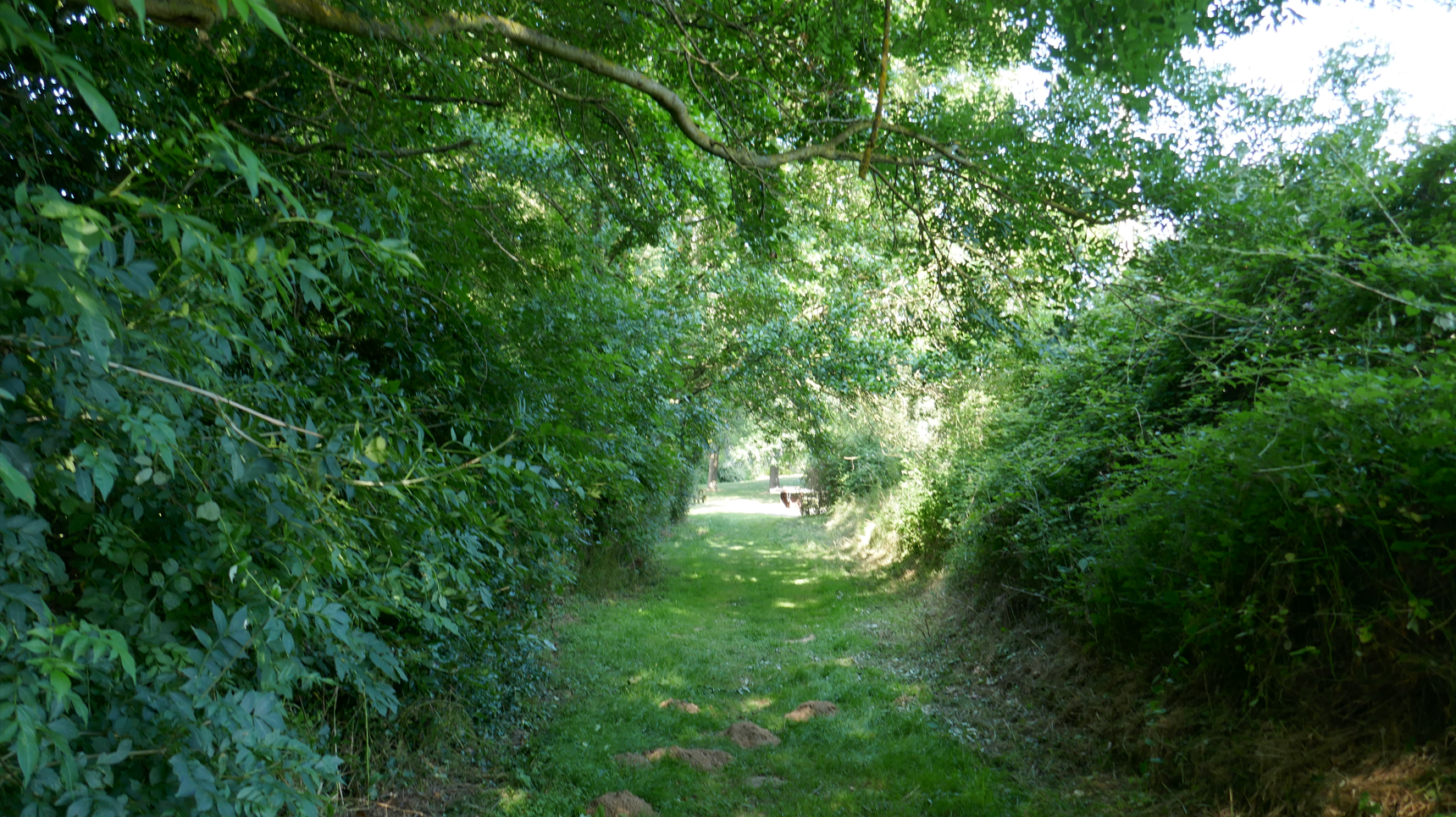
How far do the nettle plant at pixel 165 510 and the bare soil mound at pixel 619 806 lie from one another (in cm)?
230

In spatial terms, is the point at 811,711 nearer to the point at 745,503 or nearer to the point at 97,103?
the point at 97,103

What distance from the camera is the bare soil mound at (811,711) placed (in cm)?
661

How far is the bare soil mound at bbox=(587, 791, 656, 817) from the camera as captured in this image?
15.8ft

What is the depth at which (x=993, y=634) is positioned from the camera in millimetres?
7676

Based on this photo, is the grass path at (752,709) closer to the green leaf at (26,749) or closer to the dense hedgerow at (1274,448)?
the dense hedgerow at (1274,448)

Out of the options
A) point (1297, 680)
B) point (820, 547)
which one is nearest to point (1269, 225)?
point (1297, 680)

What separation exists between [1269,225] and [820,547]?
45.1 ft

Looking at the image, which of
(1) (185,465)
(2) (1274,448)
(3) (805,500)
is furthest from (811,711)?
(3) (805,500)

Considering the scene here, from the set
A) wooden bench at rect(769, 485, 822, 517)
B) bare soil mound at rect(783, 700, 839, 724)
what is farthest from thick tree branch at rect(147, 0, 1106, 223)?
wooden bench at rect(769, 485, 822, 517)

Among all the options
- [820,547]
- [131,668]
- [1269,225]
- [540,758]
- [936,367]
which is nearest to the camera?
[131,668]

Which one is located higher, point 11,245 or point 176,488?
point 11,245

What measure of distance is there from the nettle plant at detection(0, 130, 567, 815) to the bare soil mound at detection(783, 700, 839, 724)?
14.0 ft

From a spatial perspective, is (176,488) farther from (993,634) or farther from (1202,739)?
(993,634)

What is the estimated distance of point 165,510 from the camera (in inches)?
94.5
